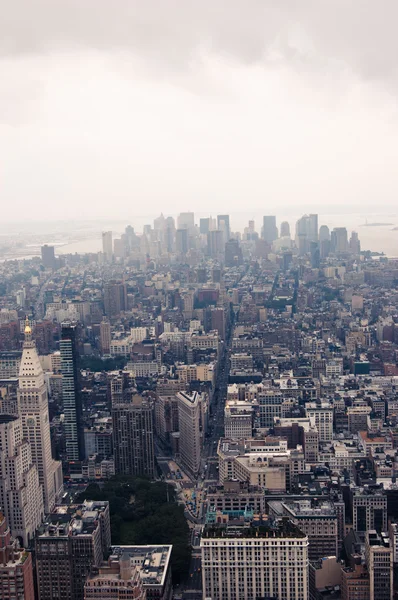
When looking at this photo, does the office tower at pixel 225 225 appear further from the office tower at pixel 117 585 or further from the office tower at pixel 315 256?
the office tower at pixel 117 585

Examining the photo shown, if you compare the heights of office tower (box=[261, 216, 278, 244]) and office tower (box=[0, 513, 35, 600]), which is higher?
office tower (box=[261, 216, 278, 244])

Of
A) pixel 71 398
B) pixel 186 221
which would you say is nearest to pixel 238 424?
pixel 71 398

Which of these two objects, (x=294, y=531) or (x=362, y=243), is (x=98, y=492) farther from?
(x=362, y=243)

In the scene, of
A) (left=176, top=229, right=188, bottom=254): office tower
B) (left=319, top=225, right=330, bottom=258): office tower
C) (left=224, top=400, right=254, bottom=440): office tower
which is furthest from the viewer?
(left=176, top=229, right=188, bottom=254): office tower

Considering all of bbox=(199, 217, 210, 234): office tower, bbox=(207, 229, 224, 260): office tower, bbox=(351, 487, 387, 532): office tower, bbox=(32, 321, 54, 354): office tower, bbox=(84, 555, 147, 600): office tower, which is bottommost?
bbox=(351, 487, 387, 532): office tower

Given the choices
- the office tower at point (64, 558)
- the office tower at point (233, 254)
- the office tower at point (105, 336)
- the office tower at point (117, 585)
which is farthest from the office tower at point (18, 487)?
the office tower at point (233, 254)

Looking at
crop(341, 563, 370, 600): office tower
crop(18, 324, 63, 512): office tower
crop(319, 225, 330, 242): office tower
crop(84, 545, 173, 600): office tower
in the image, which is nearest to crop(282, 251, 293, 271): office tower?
crop(319, 225, 330, 242): office tower

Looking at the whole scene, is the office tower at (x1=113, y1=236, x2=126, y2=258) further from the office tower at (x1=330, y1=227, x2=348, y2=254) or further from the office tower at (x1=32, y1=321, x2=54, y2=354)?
the office tower at (x1=330, y1=227, x2=348, y2=254)
